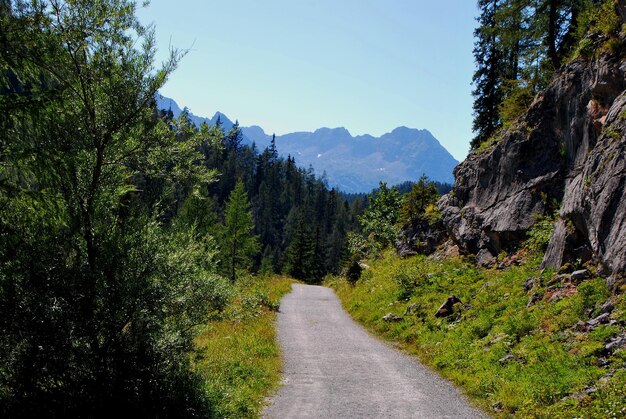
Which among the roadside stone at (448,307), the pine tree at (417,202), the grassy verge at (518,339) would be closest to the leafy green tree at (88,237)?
the grassy verge at (518,339)

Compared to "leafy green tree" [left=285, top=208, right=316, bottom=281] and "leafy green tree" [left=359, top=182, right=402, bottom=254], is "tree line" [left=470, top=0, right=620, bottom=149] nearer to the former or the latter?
"leafy green tree" [left=359, top=182, right=402, bottom=254]

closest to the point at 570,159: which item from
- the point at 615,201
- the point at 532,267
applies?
the point at 532,267

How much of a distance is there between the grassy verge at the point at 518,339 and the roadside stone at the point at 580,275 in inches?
7.1

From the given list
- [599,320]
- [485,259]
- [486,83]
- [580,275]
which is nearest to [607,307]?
[599,320]

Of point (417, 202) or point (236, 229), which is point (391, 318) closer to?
point (417, 202)

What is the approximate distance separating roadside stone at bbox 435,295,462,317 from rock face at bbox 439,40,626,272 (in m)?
3.39

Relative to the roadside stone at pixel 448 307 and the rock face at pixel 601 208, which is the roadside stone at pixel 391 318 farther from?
the rock face at pixel 601 208

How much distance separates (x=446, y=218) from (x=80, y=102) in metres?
20.5

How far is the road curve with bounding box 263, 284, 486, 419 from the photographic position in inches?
346

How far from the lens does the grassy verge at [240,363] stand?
28.8 ft

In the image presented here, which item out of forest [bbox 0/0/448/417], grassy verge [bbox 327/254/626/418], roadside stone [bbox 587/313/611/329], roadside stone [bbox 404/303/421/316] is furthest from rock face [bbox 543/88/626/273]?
forest [bbox 0/0/448/417]

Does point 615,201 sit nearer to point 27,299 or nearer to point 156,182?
point 156,182

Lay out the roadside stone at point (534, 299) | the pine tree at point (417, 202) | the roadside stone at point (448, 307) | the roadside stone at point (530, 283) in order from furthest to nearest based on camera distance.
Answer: the pine tree at point (417, 202) < the roadside stone at point (448, 307) < the roadside stone at point (530, 283) < the roadside stone at point (534, 299)

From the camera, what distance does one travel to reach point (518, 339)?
11000 millimetres
